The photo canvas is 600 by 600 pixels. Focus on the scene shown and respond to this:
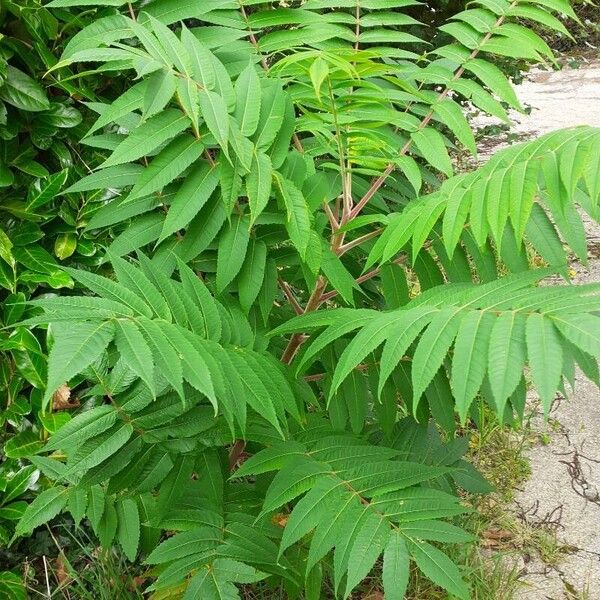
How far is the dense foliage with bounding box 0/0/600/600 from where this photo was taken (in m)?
1.21

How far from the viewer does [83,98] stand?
2363 mm

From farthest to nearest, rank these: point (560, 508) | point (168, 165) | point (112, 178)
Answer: point (560, 508) → point (112, 178) → point (168, 165)

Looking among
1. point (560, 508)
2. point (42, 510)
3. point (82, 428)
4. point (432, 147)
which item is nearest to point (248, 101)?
point (432, 147)

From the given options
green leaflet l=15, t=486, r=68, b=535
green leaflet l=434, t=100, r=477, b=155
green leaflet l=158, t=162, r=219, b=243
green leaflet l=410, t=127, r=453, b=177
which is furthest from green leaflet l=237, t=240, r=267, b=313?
green leaflet l=15, t=486, r=68, b=535

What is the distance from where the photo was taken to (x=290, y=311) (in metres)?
1.96

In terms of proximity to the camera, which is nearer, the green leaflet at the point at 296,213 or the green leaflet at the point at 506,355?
the green leaflet at the point at 506,355

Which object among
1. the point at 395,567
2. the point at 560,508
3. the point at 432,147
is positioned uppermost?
the point at 432,147

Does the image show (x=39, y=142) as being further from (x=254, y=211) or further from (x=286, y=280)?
(x=254, y=211)

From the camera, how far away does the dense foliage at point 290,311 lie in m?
Answer: 1.21

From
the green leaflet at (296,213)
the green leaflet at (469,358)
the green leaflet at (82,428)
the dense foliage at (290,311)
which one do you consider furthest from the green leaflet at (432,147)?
the green leaflet at (82,428)

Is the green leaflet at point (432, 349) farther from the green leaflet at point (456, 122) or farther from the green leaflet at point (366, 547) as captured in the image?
the green leaflet at point (456, 122)

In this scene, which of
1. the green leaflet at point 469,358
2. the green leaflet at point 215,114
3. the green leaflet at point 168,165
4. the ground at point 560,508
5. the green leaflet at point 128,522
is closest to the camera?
the green leaflet at point 469,358

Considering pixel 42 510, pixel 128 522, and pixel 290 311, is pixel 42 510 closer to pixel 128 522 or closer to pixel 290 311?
pixel 128 522

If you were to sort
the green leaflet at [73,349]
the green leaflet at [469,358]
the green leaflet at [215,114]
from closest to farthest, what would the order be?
the green leaflet at [73,349] → the green leaflet at [469,358] → the green leaflet at [215,114]
